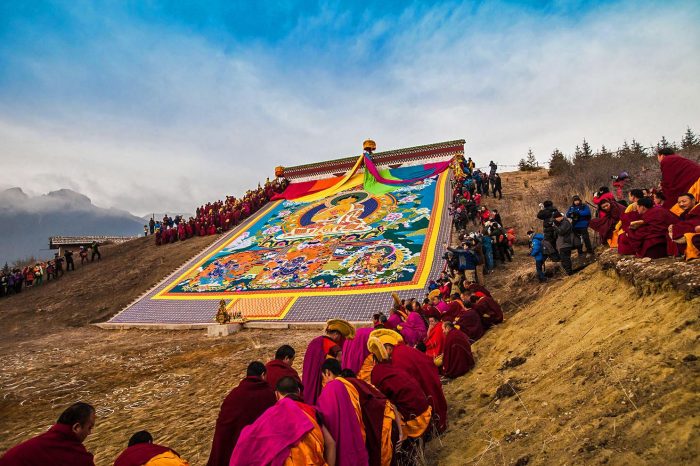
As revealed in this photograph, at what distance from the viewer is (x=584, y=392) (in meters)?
2.51

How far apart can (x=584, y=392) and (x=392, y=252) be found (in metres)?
9.87

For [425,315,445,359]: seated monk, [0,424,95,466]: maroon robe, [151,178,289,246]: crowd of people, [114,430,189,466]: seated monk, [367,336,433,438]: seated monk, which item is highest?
[151,178,289,246]: crowd of people

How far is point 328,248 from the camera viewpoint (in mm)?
13883

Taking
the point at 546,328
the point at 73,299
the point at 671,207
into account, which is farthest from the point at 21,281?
the point at 671,207

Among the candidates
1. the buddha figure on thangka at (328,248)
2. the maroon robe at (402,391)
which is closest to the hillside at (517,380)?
the maroon robe at (402,391)

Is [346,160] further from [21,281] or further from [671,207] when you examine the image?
[671,207]

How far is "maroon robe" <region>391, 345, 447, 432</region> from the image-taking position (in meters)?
3.32

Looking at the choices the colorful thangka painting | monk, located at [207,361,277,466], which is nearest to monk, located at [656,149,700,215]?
monk, located at [207,361,277,466]

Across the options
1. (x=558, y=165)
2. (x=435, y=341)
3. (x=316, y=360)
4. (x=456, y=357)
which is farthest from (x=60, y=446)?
(x=558, y=165)

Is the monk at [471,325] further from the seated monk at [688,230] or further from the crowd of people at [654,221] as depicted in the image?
the seated monk at [688,230]

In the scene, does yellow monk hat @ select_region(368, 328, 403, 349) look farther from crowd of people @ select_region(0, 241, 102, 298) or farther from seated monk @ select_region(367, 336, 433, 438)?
crowd of people @ select_region(0, 241, 102, 298)

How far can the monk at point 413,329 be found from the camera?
622 centimetres

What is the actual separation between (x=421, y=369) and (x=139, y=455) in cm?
223

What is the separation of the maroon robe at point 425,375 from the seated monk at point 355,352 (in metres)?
0.49
